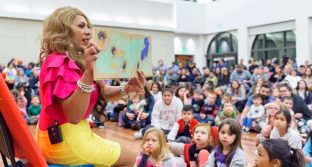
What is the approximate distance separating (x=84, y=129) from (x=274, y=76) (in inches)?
402

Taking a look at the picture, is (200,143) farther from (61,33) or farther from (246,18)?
(246,18)

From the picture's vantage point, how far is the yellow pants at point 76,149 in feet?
4.83

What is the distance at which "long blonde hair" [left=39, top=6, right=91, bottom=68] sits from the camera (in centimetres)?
149

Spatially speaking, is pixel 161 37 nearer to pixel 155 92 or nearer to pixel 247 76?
pixel 247 76

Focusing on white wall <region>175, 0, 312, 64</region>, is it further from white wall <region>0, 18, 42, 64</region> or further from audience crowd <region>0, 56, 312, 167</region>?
white wall <region>0, 18, 42, 64</region>

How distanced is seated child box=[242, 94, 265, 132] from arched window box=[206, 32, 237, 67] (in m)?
10.4

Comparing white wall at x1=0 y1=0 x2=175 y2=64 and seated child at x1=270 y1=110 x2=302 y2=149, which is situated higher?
white wall at x1=0 y1=0 x2=175 y2=64

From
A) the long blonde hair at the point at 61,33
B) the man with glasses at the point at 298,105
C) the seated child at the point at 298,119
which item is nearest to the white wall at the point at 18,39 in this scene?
the man with glasses at the point at 298,105

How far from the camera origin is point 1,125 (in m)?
0.95

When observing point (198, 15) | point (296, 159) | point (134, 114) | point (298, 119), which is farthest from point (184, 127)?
point (198, 15)

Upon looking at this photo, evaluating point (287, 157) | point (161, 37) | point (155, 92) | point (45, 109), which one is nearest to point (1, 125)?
point (45, 109)

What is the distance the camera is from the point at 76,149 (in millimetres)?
1473

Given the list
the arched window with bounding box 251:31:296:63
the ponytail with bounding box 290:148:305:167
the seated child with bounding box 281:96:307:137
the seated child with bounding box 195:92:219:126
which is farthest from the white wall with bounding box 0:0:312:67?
the ponytail with bounding box 290:148:305:167

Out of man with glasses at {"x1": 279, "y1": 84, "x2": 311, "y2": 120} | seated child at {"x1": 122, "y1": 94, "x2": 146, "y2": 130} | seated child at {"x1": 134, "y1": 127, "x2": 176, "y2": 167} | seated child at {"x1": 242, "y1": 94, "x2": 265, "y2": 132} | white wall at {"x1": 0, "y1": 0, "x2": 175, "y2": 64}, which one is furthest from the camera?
white wall at {"x1": 0, "y1": 0, "x2": 175, "y2": 64}
